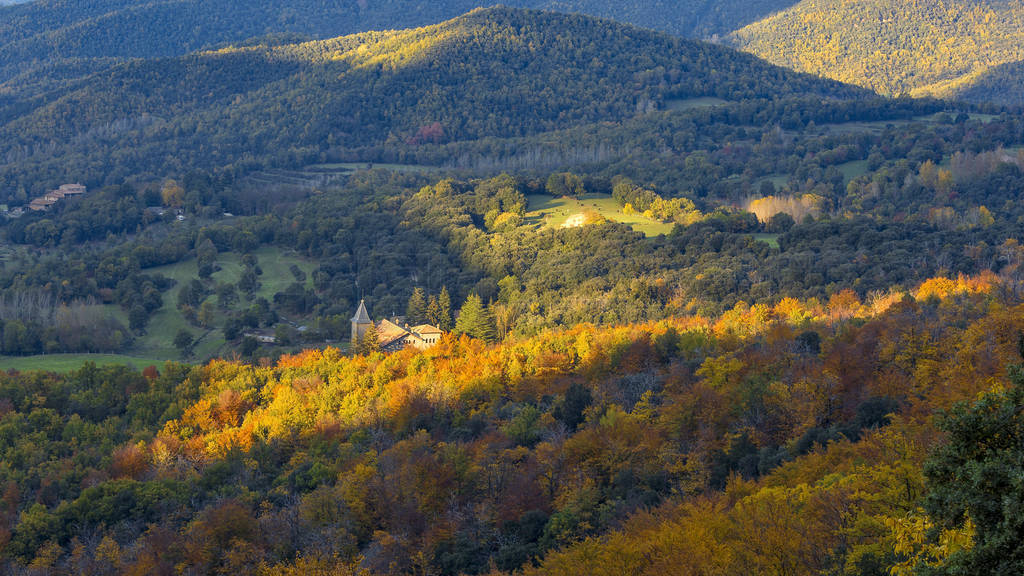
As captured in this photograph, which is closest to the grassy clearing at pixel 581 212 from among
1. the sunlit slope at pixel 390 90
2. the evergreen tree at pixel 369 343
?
the evergreen tree at pixel 369 343

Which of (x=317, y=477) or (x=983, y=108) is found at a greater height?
(x=317, y=477)

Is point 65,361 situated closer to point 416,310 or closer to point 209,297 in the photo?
point 209,297

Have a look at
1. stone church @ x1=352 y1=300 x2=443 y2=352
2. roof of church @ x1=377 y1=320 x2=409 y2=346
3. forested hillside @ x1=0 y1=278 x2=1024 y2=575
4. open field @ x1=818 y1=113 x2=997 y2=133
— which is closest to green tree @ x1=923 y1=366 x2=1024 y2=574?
forested hillside @ x1=0 y1=278 x2=1024 y2=575

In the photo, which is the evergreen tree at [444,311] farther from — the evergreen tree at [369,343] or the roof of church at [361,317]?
the evergreen tree at [369,343]

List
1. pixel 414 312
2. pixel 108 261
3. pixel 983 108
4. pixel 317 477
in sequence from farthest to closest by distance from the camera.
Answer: pixel 983 108
pixel 108 261
pixel 414 312
pixel 317 477

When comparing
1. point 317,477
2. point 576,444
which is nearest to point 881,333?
point 576,444

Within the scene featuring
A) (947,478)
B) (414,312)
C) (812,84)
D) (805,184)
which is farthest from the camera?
(812,84)

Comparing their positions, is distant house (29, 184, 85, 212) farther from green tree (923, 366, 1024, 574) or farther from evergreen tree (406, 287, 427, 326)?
green tree (923, 366, 1024, 574)

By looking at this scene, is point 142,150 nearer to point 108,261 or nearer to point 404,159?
point 404,159
